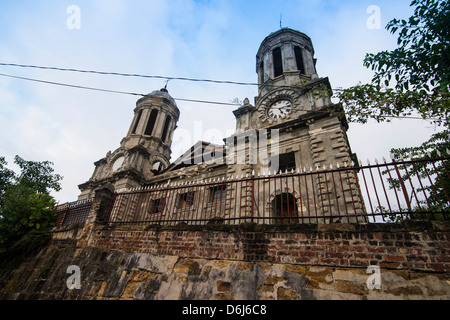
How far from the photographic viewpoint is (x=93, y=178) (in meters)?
20.4

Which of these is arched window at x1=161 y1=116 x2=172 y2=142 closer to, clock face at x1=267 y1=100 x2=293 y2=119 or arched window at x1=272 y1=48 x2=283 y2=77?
arched window at x1=272 y1=48 x2=283 y2=77

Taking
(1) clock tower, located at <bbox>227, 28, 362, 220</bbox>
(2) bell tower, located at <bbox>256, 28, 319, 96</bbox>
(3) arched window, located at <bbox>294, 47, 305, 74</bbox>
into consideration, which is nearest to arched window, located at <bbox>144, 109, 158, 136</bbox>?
(1) clock tower, located at <bbox>227, 28, 362, 220</bbox>

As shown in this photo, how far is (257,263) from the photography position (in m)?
4.22

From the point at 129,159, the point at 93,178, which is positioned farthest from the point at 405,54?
the point at 93,178

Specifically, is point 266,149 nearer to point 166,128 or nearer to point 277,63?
point 277,63

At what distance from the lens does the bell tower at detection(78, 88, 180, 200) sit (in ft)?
59.5

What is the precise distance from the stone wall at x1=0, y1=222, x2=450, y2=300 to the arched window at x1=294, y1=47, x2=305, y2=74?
15270mm

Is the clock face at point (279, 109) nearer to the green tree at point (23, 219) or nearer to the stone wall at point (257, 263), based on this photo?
the stone wall at point (257, 263)

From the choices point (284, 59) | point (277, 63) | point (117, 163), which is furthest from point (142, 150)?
point (284, 59)

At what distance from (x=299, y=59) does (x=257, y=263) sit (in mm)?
17145

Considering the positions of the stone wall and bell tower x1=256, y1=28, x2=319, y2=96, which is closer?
the stone wall
